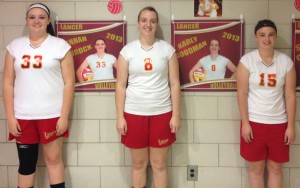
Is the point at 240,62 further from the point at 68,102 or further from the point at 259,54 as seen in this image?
the point at 68,102

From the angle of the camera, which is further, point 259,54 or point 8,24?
point 8,24

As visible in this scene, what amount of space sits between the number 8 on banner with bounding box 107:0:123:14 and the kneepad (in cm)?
115

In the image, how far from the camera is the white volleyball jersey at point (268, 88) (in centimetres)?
228

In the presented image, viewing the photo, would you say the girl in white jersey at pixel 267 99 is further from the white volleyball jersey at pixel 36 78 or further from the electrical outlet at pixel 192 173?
the white volleyball jersey at pixel 36 78

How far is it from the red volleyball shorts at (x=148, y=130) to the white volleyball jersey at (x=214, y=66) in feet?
1.66

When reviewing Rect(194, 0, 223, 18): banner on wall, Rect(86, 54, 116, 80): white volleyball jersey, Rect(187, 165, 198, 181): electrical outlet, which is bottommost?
Rect(187, 165, 198, 181): electrical outlet

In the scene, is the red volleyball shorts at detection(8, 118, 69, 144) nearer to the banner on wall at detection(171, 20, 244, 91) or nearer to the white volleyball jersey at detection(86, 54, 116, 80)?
the white volleyball jersey at detection(86, 54, 116, 80)

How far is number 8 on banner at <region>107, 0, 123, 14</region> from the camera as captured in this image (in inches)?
99.9

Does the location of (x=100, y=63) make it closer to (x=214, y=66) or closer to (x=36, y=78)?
(x=36, y=78)

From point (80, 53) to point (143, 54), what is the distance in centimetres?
57

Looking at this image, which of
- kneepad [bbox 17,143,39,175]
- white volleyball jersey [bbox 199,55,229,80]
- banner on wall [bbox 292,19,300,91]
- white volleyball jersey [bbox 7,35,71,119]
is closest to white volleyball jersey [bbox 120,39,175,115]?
white volleyball jersey [bbox 199,55,229,80]

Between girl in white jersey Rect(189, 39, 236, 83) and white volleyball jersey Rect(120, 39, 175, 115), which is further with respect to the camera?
girl in white jersey Rect(189, 39, 236, 83)

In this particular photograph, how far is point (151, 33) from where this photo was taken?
7.48 feet

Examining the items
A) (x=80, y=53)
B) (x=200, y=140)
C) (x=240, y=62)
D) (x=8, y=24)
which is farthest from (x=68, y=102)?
(x=240, y=62)
